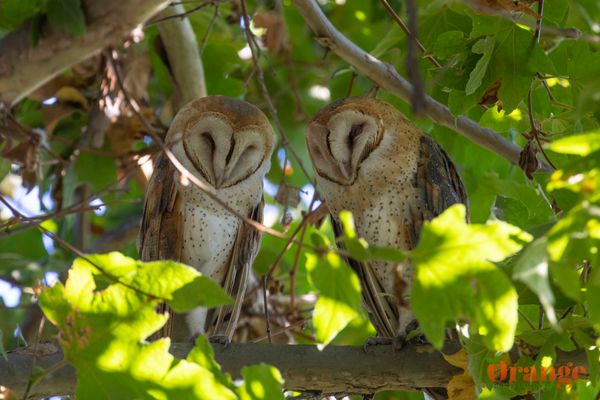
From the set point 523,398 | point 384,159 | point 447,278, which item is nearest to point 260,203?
point 384,159

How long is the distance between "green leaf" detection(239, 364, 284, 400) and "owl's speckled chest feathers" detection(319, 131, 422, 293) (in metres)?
1.40

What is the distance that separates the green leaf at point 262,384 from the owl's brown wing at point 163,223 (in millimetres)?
1557

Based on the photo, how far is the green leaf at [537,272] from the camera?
1.62 m

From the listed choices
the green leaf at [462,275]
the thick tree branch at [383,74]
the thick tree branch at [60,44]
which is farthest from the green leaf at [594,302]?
the thick tree branch at [60,44]

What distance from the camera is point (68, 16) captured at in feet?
6.60

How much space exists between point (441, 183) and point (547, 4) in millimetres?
931

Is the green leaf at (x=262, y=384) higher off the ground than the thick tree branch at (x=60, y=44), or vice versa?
the thick tree branch at (x=60, y=44)

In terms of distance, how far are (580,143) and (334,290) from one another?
0.54 meters

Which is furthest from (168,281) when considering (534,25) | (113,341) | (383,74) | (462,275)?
(383,74)

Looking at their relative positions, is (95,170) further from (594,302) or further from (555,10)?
(594,302)

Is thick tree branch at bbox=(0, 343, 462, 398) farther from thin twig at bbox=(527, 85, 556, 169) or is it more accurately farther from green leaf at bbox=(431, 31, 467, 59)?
green leaf at bbox=(431, 31, 467, 59)

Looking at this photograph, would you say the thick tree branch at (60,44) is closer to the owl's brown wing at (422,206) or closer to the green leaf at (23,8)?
the green leaf at (23,8)

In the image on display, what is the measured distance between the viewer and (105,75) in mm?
3748

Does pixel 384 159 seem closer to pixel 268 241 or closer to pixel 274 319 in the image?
pixel 274 319
